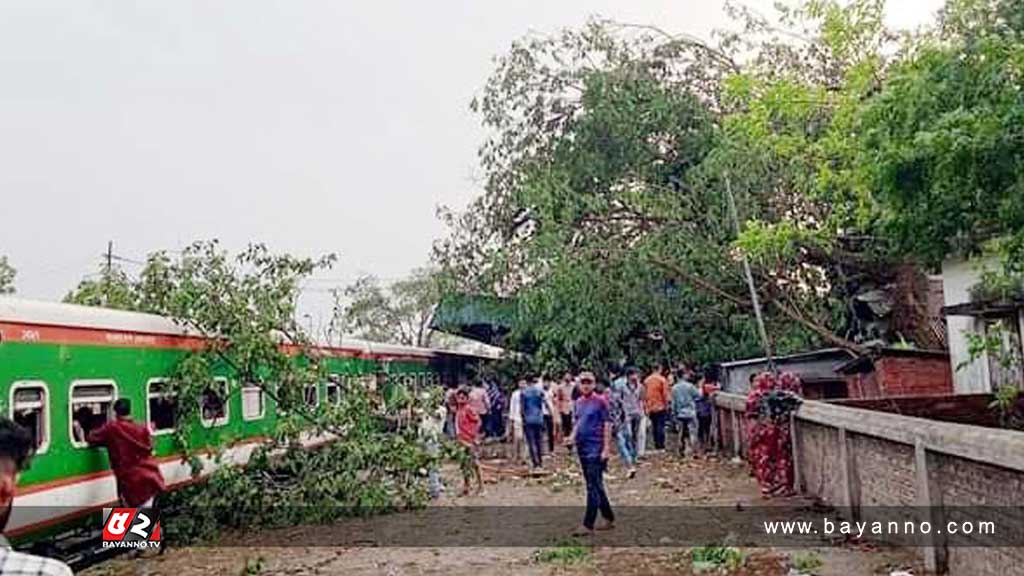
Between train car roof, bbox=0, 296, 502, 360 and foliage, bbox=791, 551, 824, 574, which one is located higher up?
train car roof, bbox=0, 296, 502, 360

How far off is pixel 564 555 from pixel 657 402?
9.50 metres

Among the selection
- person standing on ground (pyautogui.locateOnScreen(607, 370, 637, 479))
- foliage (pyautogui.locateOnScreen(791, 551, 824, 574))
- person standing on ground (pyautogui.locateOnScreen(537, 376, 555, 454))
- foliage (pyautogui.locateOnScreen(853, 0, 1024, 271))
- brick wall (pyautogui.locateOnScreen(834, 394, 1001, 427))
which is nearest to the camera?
foliage (pyautogui.locateOnScreen(791, 551, 824, 574))

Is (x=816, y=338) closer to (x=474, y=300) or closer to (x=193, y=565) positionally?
(x=474, y=300)

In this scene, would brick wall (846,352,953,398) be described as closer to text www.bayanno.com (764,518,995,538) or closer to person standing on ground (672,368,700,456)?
person standing on ground (672,368,700,456)

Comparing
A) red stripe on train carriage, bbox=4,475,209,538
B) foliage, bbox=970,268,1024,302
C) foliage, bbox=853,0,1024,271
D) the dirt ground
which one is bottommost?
the dirt ground

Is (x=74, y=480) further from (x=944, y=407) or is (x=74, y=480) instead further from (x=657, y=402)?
(x=657, y=402)

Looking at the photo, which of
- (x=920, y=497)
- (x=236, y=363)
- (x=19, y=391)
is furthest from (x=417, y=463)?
(x=920, y=497)

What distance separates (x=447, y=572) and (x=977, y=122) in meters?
6.38

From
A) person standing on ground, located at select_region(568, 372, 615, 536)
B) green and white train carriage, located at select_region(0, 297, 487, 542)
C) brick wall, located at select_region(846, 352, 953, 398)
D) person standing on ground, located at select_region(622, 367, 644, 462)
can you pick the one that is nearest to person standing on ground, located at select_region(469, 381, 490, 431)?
person standing on ground, located at select_region(622, 367, 644, 462)

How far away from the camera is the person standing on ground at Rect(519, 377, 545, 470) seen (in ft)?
57.3

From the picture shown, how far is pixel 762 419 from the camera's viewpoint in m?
13.1

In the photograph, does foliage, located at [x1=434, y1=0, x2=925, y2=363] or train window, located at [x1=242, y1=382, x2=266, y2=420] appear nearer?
train window, located at [x1=242, y1=382, x2=266, y2=420]

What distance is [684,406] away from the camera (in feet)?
60.0

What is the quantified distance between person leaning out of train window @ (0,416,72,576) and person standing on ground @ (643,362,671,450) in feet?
53.8
